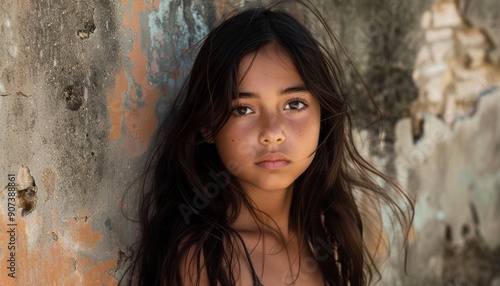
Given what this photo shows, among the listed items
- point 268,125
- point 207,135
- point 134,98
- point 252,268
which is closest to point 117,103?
point 134,98

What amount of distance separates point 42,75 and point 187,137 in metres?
0.49

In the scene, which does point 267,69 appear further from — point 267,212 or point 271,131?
point 267,212

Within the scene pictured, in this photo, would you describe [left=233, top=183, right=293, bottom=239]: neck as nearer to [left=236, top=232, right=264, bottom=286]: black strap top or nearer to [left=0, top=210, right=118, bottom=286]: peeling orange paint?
[left=236, top=232, right=264, bottom=286]: black strap top

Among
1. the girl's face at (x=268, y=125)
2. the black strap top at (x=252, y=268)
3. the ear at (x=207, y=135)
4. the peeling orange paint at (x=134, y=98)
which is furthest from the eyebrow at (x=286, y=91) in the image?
the black strap top at (x=252, y=268)

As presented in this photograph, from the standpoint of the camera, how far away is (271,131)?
1.93 meters

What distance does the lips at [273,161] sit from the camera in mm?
1953

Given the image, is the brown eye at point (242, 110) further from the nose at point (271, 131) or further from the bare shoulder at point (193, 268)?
the bare shoulder at point (193, 268)

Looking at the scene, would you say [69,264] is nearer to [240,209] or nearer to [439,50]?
[240,209]

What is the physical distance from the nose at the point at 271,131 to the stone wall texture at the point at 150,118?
353 millimetres

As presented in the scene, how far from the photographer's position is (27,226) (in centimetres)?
168

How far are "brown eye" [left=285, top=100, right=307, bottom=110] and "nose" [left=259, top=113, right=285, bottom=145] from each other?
7 cm

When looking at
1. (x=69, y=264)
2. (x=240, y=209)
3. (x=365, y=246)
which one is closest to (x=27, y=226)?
(x=69, y=264)

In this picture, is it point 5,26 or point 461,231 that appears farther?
point 461,231

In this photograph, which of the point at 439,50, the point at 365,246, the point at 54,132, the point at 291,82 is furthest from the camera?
the point at 439,50
